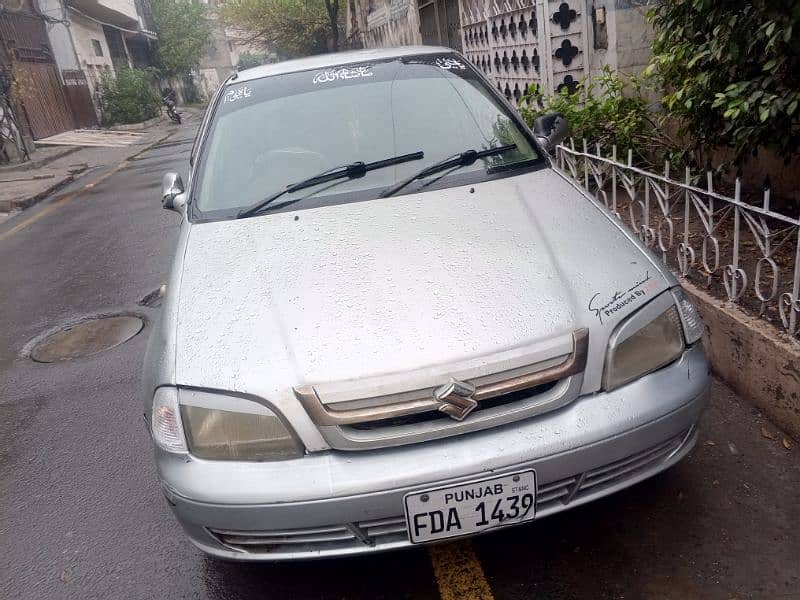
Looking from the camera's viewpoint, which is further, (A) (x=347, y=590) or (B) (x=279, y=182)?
(B) (x=279, y=182)

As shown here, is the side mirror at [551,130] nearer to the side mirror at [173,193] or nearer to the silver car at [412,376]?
the silver car at [412,376]

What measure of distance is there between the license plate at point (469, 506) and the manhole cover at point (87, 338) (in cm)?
337

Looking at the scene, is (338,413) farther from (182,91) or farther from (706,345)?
(182,91)

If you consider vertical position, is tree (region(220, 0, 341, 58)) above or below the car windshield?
above

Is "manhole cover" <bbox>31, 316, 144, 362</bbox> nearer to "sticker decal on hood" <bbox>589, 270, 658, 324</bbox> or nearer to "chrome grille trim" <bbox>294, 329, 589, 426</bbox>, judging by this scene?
"chrome grille trim" <bbox>294, 329, 589, 426</bbox>

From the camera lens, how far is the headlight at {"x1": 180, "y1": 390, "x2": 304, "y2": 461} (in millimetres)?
1941

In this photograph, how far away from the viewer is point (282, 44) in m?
32.0

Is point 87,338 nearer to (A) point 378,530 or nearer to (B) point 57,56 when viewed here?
(A) point 378,530

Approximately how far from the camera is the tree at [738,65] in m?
2.90

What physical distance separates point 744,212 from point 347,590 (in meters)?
2.23

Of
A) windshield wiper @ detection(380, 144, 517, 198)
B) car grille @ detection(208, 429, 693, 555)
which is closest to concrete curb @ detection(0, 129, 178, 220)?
windshield wiper @ detection(380, 144, 517, 198)

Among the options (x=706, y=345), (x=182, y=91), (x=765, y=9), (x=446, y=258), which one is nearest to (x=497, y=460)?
(x=446, y=258)

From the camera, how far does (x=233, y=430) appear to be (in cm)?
197

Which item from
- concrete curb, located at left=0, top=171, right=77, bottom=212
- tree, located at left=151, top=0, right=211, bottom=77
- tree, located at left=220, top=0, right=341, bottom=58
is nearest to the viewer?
concrete curb, located at left=0, top=171, right=77, bottom=212
